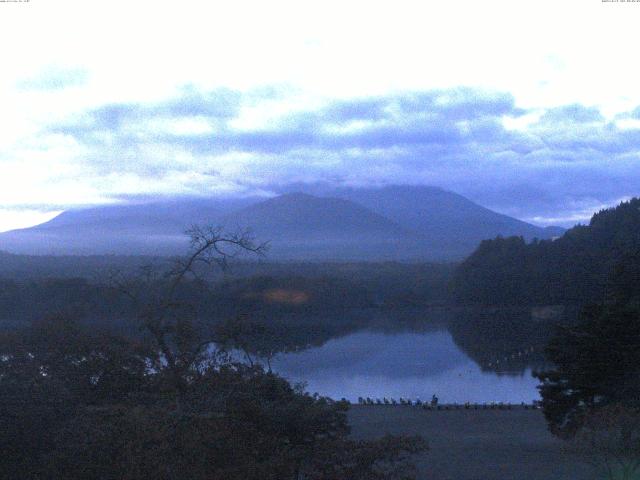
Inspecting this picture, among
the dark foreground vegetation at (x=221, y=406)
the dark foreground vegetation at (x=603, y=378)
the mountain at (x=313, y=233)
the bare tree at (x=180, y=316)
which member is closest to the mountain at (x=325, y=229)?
the mountain at (x=313, y=233)

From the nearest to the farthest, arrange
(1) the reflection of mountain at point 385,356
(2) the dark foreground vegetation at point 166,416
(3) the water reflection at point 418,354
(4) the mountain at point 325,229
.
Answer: (2) the dark foreground vegetation at point 166,416 < (3) the water reflection at point 418,354 < (1) the reflection of mountain at point 385,356 < (4) the mountain at point 325,229

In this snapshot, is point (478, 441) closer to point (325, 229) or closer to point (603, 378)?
point (603, 378)

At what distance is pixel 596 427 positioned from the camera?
8219 millimetres

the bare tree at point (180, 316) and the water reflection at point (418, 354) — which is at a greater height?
the bare tree at point (180, 316)

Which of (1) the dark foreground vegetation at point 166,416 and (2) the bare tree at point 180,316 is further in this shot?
(2) the bare tree at point 180,316

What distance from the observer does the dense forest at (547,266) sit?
33.7 metres

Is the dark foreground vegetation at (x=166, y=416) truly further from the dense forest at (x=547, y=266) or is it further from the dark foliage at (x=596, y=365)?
the dense forest at (x=547, y=266)

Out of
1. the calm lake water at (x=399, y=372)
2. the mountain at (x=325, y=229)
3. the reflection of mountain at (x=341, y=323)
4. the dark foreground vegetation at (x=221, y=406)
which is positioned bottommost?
the calm lake water at (x=399, y=372)

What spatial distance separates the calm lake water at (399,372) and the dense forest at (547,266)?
6.89 meters

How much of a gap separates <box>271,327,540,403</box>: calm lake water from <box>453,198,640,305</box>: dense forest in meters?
6.89

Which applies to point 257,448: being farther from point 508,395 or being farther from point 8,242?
point 8,242

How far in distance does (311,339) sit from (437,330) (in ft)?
36.4

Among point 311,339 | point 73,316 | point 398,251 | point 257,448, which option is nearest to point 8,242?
point 398,251

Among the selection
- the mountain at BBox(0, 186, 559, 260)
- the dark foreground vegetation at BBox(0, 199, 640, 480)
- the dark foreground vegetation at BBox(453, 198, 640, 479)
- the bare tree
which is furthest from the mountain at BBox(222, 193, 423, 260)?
the bare tree
